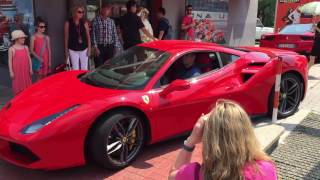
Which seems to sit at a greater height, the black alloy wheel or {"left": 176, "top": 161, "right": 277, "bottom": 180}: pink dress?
{"left": 176, "top": 161, "right": 277, "bottom": 180}: pink dress

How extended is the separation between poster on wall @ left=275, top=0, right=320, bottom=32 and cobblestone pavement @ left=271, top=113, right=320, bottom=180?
A: 1258 cm

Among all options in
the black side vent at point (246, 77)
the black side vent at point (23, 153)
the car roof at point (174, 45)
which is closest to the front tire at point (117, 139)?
the black side vent at point (23, 153)

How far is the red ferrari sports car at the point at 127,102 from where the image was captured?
3738mm

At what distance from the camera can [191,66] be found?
4.98m

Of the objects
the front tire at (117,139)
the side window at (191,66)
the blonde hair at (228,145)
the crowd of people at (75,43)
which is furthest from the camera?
the crowd of people at (75,43)

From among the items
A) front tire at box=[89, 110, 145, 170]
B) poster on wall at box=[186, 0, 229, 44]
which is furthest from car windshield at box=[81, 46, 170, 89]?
poster on wall at box=[186, 0, 229, 44]

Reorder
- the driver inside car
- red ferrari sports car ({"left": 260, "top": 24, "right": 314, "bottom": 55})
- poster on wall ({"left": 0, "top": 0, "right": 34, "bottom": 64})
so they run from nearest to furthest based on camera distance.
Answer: the driver inside car → poster on wall ({"left": 0, "top": 0, "right": 34, "bottom": 64}) → red ferrari sports car ({"left": 260, "top": 24, "right": 314, "bottom": 55})

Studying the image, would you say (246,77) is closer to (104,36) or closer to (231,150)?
(104,36)

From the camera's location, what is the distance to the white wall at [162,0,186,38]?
1133 centimetres

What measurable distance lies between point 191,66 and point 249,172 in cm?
315

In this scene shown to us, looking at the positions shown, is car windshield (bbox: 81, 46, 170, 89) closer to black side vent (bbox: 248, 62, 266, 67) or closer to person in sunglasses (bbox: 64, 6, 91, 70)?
black side vent (bbox: 248, 62, 266, 67)

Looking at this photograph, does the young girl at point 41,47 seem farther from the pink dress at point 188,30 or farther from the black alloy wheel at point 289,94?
the pink dress at point 188,30

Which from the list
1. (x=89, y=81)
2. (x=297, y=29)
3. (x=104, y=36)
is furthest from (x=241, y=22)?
(x=89, y=81)

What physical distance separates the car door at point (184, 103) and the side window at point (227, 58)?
0.20 m
